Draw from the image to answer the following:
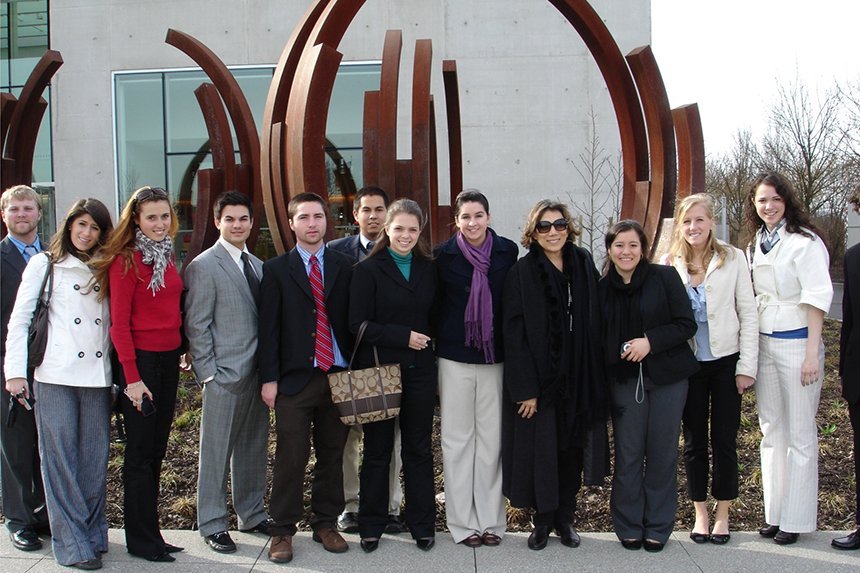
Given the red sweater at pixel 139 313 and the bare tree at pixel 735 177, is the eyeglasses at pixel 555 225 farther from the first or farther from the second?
the bare tree at pixel 735 177

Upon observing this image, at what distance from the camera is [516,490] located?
12.9 ft

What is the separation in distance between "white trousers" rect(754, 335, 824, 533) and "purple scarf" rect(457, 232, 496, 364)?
5.06 feet

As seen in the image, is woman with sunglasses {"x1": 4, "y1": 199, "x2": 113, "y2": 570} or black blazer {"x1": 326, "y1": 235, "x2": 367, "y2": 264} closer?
woman with sunglasses {"x1": 4, "y1": 199, "x2": 113, "y2": 570}

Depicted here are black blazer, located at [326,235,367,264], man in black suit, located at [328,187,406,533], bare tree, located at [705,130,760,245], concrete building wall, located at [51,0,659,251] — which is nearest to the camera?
man in black suit, located at [328,187,406,533]

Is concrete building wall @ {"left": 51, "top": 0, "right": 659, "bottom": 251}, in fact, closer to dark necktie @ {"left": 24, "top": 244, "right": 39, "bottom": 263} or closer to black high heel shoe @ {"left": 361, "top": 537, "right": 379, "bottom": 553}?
dark necktie @ {"left": 24, "top": 244, "right": 39, "bottom": 263}

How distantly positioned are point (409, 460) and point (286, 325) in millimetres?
976

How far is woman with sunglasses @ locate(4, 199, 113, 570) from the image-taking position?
3.69 meters

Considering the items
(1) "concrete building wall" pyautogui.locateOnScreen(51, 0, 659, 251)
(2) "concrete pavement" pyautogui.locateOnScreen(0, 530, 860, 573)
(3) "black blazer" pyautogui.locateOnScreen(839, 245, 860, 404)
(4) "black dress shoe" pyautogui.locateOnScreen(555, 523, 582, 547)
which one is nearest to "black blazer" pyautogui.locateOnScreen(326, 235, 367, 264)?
(2) "concrete pavement" pyautogui.locateOnScreen(0, 530, 860, 573)

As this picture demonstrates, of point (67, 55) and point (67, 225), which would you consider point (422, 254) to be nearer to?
point (67, 225)

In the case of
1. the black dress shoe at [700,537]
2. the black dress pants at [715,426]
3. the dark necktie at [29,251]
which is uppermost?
the dark necktie at [29,251]

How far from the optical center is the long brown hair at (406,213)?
154 inches

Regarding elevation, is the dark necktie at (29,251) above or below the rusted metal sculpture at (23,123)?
below

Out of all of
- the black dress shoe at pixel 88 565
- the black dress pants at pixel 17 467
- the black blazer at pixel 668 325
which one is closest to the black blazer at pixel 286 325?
the black dress shoe at pixel 88 565

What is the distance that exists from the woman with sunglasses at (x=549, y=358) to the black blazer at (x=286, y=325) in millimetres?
1031
